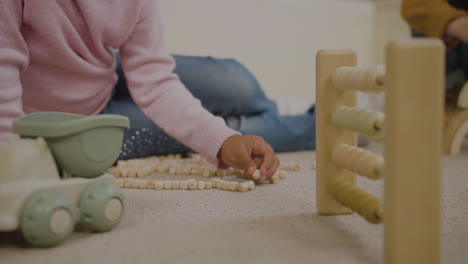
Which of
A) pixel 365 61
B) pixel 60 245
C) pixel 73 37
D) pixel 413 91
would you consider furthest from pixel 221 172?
pixel 365 61

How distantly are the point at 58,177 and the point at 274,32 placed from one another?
1.69 m

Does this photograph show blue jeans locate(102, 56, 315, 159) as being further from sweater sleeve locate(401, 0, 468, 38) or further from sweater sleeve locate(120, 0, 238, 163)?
sweater sleeve locate(401, 0, 468, 38)

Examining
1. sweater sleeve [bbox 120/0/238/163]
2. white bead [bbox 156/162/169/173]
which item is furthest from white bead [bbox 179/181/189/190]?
white bead [bbox 156/162/169/173]

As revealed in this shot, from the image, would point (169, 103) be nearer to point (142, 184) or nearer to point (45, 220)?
point (142, 184)

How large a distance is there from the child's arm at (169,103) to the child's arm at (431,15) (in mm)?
808

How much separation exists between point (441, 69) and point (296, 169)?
0.73 meters

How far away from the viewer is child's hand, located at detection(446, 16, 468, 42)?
4.61 feet

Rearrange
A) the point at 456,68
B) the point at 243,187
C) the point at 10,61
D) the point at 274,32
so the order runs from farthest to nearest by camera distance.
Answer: the point at 274,32
the point at 456,68
the point at 243,187
the point at 10,61

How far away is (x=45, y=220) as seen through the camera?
0.58m

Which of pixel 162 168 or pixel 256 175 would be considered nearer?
pixel 256 175

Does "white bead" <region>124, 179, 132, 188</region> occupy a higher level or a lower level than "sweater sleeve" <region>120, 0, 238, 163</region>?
lower

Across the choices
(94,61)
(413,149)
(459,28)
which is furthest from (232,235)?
(459,28)

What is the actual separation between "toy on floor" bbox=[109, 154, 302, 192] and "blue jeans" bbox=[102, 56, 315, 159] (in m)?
0.05

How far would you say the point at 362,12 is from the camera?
95.3 inches
